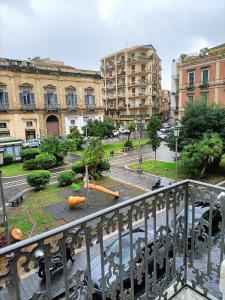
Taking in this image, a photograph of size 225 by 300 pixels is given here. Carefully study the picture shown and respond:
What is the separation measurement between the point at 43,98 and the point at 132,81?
63.9 feet

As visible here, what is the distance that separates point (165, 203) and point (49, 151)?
15994 millimetres

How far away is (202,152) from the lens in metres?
11.5

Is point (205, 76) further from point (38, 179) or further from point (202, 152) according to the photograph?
point (38, 179)

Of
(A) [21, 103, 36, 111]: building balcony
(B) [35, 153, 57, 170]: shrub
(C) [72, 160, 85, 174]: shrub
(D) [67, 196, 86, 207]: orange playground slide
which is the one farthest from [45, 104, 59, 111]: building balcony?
(D) [67, 196, 86, 207]: orange playground slide

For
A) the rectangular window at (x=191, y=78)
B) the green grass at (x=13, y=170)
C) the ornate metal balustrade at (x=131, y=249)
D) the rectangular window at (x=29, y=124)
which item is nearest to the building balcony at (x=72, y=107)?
the rectangular window at (x=29, y=124)

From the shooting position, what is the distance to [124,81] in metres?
46.3

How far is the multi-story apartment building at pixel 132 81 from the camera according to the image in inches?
1730

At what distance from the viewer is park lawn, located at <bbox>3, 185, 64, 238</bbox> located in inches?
322

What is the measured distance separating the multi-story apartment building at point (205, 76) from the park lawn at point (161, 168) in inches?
445

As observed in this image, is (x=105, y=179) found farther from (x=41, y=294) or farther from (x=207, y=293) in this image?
(x=41, y=294)

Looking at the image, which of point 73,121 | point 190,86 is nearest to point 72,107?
point 73,121

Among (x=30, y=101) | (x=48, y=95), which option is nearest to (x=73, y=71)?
(x=48, y=95)

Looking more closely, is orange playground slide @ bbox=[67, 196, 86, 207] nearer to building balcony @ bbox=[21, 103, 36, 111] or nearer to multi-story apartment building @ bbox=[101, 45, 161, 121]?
building balcony @ bbox=[21, 103, 36, 111]

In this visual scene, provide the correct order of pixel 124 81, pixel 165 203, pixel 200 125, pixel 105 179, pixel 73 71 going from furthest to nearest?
pixel 124 81
pixel 73 71
pixel 105 179
pixel 200 125
pixel 165 203
